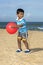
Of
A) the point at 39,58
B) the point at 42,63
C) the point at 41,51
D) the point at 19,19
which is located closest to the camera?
the point at 42,63

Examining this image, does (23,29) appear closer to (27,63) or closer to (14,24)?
(14,24)

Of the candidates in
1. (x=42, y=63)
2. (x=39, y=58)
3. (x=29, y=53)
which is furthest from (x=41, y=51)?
(x=42, y=63)

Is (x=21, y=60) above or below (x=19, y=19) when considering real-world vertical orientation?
below

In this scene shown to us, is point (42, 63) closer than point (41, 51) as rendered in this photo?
Yes

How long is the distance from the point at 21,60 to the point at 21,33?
1157 millimetres

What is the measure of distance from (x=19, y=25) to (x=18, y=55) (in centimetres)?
95

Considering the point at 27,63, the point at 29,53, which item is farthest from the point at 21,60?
the point at 29,53

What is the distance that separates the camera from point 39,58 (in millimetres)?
7523

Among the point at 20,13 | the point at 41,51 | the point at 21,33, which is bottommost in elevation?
the point at 41,51

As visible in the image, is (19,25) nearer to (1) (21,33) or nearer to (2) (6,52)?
(1) (21,33)

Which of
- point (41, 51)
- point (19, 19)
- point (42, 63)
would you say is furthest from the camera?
point (41, 51)

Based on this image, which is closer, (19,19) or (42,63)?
(42,63)

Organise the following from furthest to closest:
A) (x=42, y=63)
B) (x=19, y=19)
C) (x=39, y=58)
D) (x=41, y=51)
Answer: (x=41, y=51) → (x=19, y=19) → (x=39, y=58) → (x=42, y=63)

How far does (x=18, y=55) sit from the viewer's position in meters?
7.99
